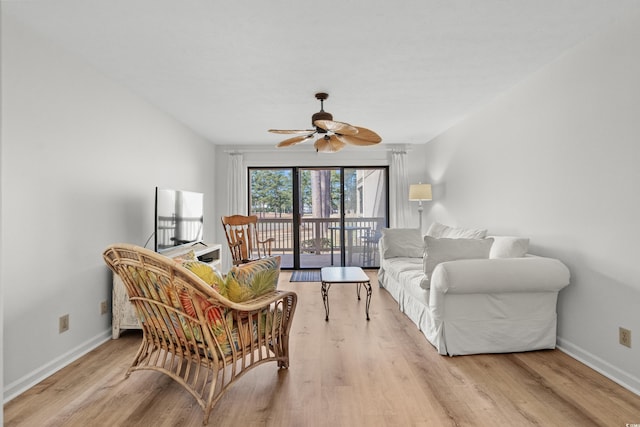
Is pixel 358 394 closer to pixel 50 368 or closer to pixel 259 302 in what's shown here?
pixel 259 302

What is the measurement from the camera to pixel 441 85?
321 centimetres

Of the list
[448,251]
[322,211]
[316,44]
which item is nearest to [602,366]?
[448,251]

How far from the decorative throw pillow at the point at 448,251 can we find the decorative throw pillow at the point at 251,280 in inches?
53.2

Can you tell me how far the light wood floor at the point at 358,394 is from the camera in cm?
175

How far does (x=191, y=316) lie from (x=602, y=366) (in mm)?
2694

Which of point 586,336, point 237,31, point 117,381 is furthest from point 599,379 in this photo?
point 237,31

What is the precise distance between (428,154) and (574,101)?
10.8 feet

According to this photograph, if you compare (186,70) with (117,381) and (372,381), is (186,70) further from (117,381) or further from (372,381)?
(372,381)

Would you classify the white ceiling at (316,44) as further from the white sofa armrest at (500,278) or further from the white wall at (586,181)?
the white sofa armrest at (500,278)

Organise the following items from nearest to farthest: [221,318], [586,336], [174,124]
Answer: [221,318] → [586,336] → [174,124]

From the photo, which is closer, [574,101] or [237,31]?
[237,31]

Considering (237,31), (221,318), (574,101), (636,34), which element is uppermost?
(237,31)

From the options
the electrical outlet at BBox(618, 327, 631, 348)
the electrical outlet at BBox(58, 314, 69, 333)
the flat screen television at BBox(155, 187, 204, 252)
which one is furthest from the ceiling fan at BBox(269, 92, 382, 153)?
the electrical outlet at BBox(618, 327, 631, 348)

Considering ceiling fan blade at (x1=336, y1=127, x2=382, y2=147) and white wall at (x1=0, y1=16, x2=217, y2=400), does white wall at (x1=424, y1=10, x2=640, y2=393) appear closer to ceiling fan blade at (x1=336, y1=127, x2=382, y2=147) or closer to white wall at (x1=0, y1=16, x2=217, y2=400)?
ceiling fan blade at (x1=336, y1=127, x2=382, y2=147)
